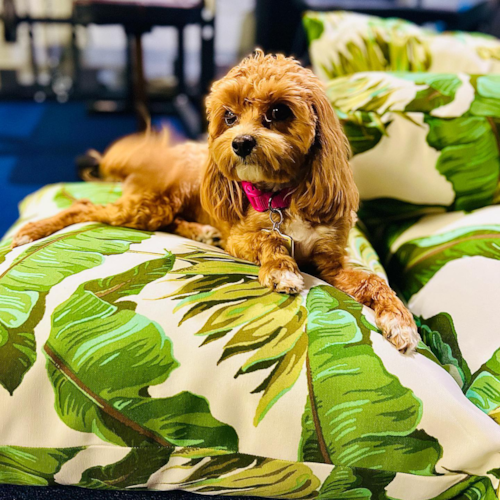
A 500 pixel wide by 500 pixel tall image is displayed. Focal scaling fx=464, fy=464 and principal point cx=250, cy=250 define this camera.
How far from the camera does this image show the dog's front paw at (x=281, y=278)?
0.84m

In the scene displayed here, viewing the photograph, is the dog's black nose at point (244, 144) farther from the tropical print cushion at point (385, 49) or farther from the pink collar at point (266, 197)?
the tropical print cushion at point (385, 49)

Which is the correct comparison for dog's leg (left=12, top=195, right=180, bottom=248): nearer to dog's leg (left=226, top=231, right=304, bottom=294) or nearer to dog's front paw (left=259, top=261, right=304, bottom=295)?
dog's leg (left=226, top=231, right=304, bottom=294)

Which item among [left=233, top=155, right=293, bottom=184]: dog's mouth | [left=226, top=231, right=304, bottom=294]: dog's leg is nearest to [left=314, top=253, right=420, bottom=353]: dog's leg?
[left=226, top=231, right=304, bottom=294]: dog's leg

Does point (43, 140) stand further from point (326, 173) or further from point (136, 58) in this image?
point (326, 173)

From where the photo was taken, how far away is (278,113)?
0.81 m

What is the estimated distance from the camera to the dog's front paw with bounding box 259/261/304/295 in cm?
84

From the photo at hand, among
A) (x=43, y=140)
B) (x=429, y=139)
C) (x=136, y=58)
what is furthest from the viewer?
(x=43, y=140)

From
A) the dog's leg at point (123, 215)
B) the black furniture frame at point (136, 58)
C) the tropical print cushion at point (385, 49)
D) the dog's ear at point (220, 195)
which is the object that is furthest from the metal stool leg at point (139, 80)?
the dog's ear at point (220, 195)

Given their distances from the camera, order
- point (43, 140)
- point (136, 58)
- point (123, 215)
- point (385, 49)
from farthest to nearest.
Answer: point (43, 140) → point (136, 58) → point (385, 49) → point (123, 215)

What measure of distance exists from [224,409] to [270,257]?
0.30 meters

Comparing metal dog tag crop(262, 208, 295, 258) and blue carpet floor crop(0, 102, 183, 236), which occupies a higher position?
metal dog tag crop(262, 208, 295, 258)

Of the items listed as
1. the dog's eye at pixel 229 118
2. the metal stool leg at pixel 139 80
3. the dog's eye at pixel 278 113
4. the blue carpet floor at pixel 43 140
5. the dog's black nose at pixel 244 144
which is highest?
the dog's eye at pixel 278 113

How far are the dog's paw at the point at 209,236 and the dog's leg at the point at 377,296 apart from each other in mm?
261

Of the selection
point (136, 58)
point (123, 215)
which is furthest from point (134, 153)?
point (136, 58)
